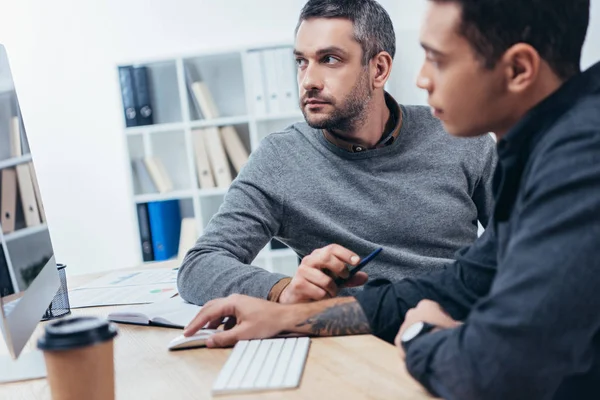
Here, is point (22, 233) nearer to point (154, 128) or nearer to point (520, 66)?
point (520, 66)

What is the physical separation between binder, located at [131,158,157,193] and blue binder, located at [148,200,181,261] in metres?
0.12

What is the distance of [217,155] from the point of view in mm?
3584

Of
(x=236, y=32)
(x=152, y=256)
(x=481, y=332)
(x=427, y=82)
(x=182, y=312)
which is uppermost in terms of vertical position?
(x=236, y=32)

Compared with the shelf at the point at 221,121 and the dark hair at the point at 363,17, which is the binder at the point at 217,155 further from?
the dark hair at the point at 363,17

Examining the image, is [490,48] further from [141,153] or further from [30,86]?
[30,86]

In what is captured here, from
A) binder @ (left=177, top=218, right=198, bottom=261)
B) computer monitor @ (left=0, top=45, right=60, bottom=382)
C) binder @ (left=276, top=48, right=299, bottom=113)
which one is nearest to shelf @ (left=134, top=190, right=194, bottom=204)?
binder @ (left=177, top=218, right=198, bottom=261)

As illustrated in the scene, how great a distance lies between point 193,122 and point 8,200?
2.60m

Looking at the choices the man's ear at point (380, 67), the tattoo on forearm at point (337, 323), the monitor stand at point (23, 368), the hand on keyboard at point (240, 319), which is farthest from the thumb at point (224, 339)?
the man's ear at point (380, 67)

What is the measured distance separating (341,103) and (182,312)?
0.70 meters

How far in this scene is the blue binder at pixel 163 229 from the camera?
3.60 metres

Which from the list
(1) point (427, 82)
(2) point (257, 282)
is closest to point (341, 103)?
(2) point (257, 282)

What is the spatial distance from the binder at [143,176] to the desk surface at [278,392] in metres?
2.52

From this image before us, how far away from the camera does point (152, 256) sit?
11.8 ft

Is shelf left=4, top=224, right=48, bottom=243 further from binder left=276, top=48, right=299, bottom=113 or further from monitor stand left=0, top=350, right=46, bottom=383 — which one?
binder left=276, top=48, right=299, bottom=113
